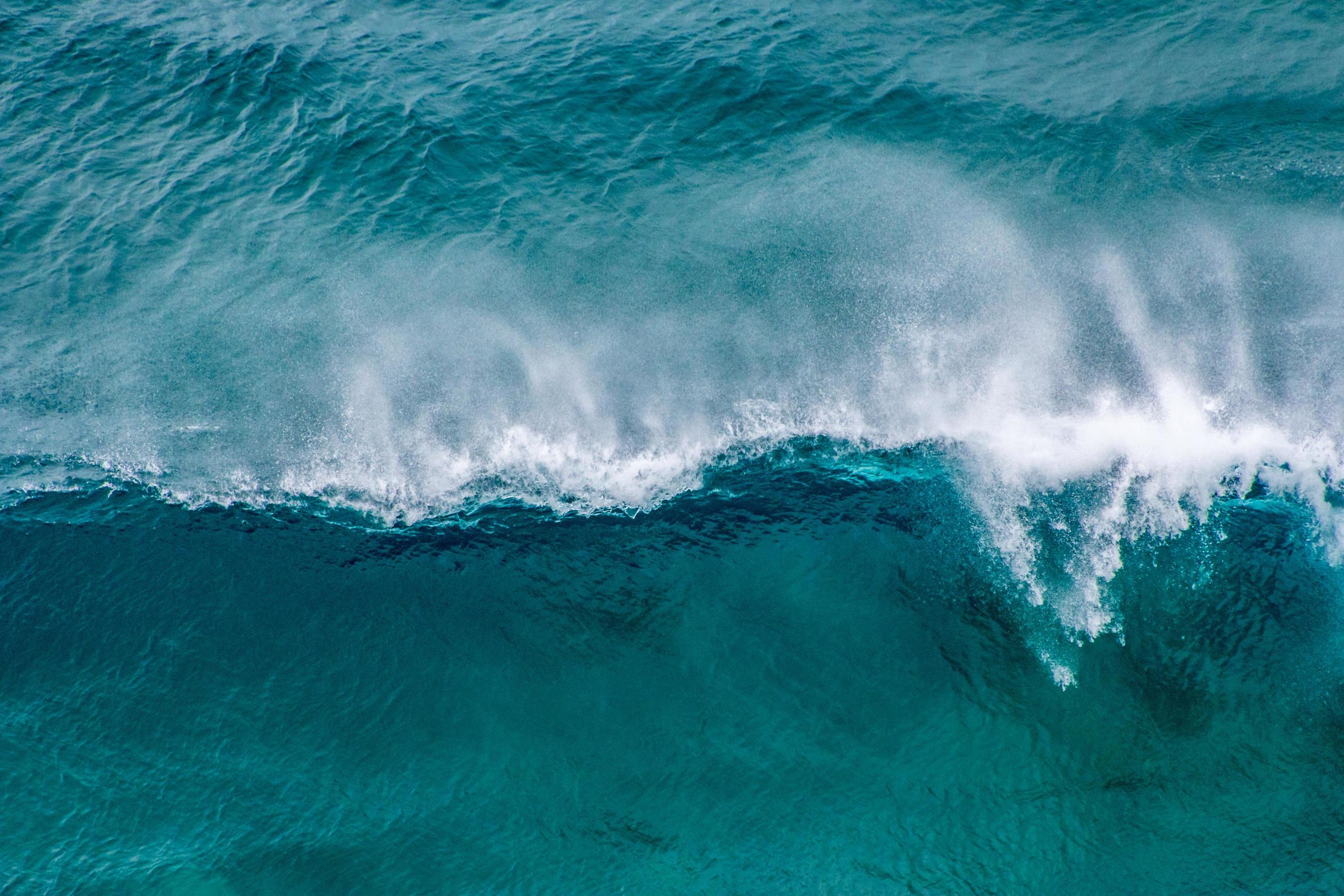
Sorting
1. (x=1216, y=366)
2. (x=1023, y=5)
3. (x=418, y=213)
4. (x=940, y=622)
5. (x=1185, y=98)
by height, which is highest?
(x=1023, y=5)

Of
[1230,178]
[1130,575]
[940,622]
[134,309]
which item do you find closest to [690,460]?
[940,622]

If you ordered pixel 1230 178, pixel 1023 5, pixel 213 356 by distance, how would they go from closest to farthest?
pixel 213 356, pixel 1230 178, pixel 1023 5

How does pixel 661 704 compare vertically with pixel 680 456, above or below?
below

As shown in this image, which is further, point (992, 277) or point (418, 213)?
point (418, 213)

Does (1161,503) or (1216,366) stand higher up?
(1216,366)

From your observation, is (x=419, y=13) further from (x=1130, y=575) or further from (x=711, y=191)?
(x=1130, y=575)

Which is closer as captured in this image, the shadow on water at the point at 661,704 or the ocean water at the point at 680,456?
the shadow on water at the point at 661,704

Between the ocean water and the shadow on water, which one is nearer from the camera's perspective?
the shadow on water

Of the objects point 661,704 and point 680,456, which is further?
point 680,456
